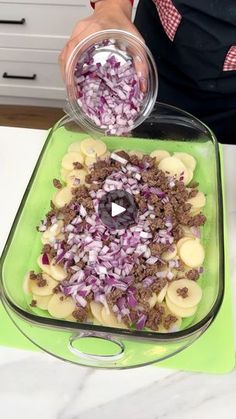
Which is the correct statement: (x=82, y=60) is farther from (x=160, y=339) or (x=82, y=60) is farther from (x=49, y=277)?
(x=160, y=339)

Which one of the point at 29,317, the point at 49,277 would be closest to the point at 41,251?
the point at 49,277

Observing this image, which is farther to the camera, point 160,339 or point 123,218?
point 123,218

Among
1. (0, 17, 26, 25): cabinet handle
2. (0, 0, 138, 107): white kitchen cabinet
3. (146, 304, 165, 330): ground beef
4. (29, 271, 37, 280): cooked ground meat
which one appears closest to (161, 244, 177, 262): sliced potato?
(146, 304, 165, 330): ground beef

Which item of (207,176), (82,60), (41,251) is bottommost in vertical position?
(41,251)

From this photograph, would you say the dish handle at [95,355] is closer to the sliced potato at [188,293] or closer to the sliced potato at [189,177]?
Result: the sliced potato at [188,293]

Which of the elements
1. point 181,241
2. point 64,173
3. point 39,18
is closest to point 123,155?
point 64,173

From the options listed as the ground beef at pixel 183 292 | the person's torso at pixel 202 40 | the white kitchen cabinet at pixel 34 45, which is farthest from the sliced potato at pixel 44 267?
the white kitchen cabinet at pixel 34 45
